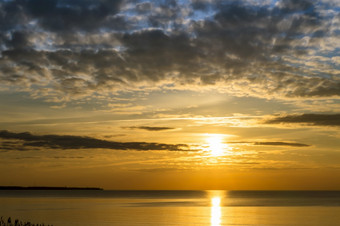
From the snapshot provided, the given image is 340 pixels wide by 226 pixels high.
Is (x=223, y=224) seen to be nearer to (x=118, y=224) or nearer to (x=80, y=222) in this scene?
(x=118, y=224)

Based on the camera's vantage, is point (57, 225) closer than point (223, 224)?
Yes

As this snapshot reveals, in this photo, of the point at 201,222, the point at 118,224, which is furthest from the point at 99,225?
the point at 201,222

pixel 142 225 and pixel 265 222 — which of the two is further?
pixel 265 222

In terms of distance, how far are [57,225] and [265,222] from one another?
3212 cm

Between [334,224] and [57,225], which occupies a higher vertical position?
[334,224]

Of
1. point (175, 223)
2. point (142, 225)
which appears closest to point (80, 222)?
point (142, 225)

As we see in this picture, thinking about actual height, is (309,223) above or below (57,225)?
above

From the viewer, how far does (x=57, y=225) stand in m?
56.2

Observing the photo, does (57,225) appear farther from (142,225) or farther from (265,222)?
→ (265,222)

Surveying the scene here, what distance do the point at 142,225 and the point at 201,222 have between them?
11.1 m

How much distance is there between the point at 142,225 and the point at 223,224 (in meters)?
12.5

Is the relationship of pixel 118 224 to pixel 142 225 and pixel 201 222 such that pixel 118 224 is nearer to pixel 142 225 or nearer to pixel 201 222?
pixel 142 225

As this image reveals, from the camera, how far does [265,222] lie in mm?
62844

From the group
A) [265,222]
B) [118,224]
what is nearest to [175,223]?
[118,224]
